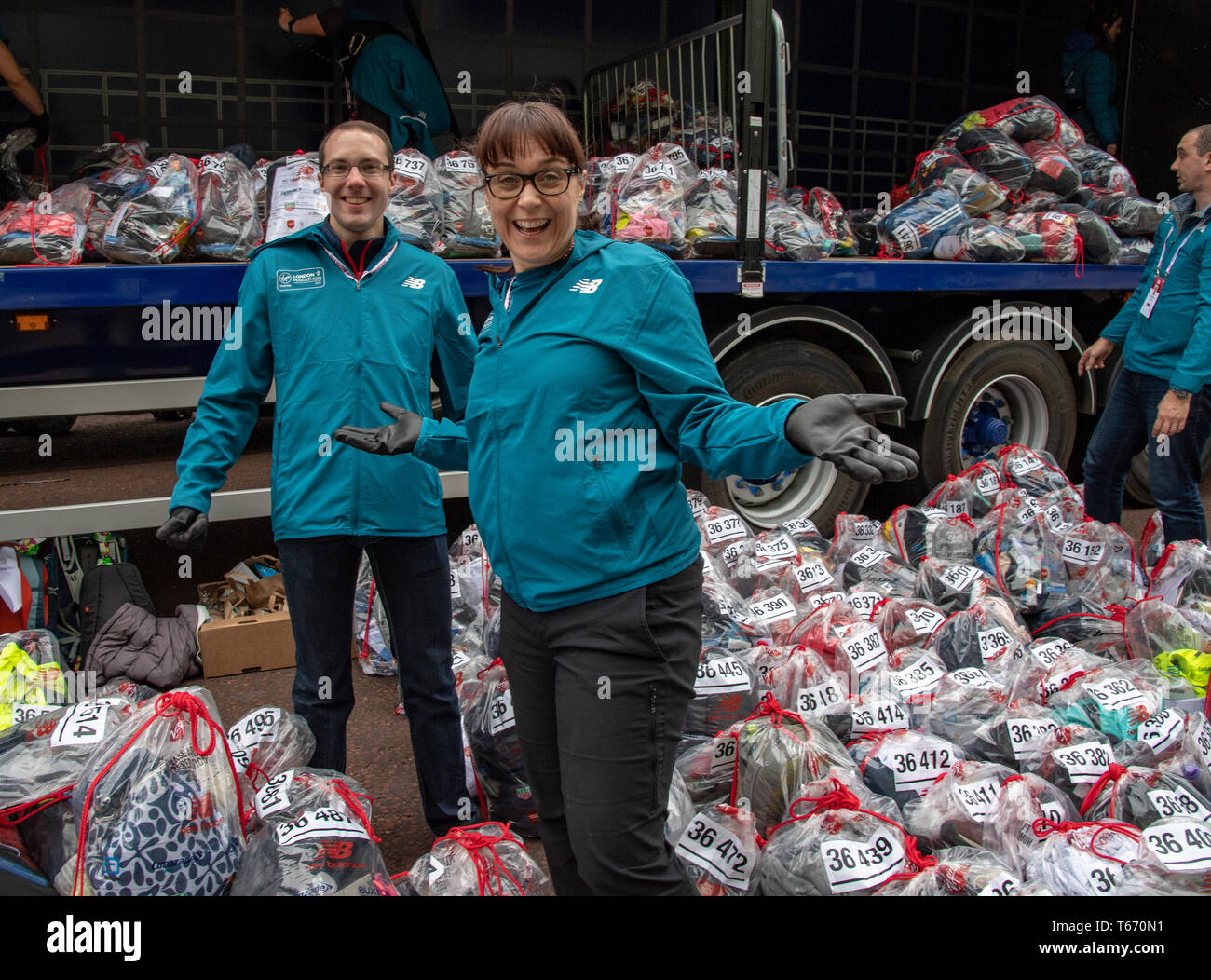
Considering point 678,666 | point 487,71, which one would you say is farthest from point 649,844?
point 487,71

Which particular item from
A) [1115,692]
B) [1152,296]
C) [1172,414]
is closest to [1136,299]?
[1152,296]

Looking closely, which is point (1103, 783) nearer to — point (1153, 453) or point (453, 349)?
point (453, 349)

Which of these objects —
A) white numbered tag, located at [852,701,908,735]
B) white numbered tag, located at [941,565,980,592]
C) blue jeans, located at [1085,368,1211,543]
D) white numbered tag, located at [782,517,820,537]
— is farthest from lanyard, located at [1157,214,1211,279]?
white numbered tag, located at [852,701,908,735]

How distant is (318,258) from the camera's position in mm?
2568

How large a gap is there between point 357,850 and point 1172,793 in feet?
6.61

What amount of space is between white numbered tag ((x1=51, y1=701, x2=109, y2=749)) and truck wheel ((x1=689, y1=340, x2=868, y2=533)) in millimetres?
3014

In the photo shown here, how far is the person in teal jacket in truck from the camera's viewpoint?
1687 millimetres

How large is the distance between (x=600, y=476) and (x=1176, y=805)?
186cm

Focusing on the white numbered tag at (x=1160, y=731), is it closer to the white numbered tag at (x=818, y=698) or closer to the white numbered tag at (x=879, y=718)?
the white numbered tag at (x=879, y=718)

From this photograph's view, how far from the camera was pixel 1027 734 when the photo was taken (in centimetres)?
286

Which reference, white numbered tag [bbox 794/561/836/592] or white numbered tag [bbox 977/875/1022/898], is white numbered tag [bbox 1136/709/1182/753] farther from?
white numbered tag [bbox 794/561/836/592]

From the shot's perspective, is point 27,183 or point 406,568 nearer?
point 406,568

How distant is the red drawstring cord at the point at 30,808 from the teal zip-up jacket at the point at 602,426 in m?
1.30
